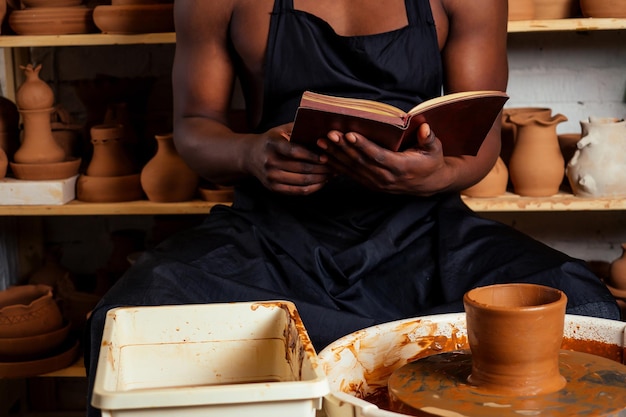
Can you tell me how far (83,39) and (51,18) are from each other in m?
0.12

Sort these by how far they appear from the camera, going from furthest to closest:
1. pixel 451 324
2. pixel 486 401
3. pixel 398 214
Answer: pixel 398 214
pixel 451 324
pixel 486 401

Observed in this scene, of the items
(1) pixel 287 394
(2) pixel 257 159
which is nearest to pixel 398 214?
(2) pixel 257 159

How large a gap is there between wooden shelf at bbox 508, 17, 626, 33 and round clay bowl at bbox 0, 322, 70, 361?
1.66 m

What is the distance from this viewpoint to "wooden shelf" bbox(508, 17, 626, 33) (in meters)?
2.59

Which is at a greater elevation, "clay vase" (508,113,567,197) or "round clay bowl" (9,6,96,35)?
"round clay bowl" (9,6,96,35)

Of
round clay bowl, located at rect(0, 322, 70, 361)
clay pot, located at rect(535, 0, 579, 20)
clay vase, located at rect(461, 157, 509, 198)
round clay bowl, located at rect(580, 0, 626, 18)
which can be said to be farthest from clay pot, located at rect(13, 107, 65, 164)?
round clay bowl, located at rect(580, 0, 626, 18)

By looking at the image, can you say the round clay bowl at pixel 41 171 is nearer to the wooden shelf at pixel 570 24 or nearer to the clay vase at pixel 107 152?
the clay vase at pixel 107 152

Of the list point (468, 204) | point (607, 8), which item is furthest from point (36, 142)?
point (607, 8)

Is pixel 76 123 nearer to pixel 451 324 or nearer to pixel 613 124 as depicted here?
pixel 613 124

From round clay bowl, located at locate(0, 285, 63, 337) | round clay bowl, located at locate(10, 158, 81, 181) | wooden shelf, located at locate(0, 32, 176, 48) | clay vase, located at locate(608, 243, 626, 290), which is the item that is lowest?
round clay bowl, located at locate(0, 285, 63, 337)

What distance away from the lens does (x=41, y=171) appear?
2777mm

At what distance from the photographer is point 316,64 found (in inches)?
84.4

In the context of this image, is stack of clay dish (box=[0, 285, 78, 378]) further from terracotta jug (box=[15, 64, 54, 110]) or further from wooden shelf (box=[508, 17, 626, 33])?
wooden shelf (box=[508, 17, 626, 33])

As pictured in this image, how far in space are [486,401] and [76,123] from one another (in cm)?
229
